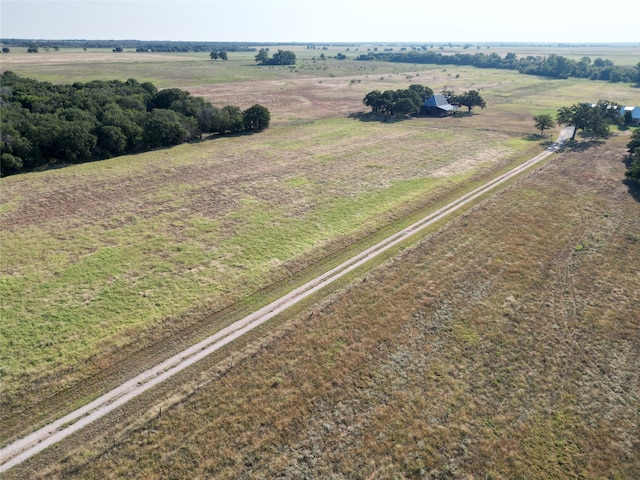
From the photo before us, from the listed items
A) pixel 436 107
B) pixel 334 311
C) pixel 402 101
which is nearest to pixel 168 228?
pixel 334 311

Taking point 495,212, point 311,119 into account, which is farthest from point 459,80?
point 495,212

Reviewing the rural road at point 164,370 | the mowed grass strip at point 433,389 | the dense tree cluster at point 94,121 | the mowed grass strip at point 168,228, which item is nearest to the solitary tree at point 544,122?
the mowed grass strip at point 168,228

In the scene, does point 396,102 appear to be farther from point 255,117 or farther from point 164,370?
point 164,370

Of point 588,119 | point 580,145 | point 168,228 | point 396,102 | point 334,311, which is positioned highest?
point 396,102

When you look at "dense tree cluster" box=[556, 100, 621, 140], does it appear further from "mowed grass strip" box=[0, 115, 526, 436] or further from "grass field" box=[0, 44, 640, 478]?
"grass field" box=[0, 44, 640, 478]

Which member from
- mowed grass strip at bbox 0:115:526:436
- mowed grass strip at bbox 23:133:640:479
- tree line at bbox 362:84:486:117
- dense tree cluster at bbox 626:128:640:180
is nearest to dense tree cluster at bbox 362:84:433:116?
tree line at bbox 362:84:486:117

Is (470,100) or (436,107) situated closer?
(436,107)
